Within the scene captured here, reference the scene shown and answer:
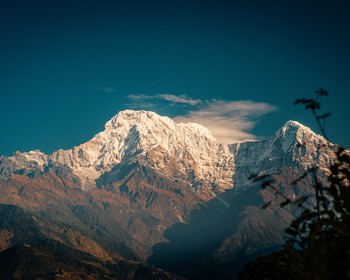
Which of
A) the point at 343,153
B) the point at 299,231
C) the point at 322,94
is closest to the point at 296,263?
the point at 299,231

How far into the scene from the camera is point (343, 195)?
32.3 m

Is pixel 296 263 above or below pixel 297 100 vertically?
below

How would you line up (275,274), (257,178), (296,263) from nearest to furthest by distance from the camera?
1. (296,263)
2. (257,178)
3. (275,274)

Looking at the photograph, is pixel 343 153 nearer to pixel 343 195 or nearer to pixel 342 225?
pixel 343 195

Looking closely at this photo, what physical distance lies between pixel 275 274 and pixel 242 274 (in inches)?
273

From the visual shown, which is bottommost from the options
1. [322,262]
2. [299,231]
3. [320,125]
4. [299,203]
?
[322,262]

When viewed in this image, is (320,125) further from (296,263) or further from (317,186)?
(296,263)

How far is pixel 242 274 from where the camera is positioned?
46.3 metres

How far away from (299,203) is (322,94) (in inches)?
280

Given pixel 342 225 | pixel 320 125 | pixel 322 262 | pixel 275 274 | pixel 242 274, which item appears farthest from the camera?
pixel 242 274

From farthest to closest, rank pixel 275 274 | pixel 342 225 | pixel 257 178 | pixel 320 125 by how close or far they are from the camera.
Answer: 1. pixel 275 274
2. pixel 257 178
3. pixel 320 125
4. pixel 342 225

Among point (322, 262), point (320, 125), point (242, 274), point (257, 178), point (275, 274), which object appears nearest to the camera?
point (322, 262)

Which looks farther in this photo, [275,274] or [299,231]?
[275,274]

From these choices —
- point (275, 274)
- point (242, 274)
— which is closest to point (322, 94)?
point (275, 274)
